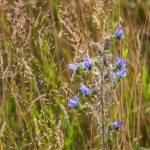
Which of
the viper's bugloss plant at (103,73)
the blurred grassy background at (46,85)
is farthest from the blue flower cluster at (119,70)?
the blurred grassy background at (46,85)

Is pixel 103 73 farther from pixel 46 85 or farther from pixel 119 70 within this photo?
pixel 46 85

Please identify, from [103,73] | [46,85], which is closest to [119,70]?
[103,73]

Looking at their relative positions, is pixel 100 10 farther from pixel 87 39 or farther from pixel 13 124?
pixel 13 124

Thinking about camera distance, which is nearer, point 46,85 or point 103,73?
point 103,73

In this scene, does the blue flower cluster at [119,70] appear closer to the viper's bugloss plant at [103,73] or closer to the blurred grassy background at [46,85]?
the viper's bugloss plant at [103,73]

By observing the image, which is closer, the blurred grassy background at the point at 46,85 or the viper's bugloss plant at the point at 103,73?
the viper's bugloss plant at the point at 103,73

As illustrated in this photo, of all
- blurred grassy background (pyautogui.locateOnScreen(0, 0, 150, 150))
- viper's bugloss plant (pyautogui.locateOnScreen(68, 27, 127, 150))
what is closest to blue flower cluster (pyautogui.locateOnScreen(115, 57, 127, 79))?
viper's bugloss plant (pyautogui.locateOnScreen(68, 27, 127, 150))

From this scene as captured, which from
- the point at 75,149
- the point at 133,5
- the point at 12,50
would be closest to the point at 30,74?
the point at 12,50

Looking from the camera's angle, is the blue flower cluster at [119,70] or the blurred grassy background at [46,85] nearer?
the blue flower cluster at [119,70]

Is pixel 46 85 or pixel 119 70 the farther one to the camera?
pixel 46 85

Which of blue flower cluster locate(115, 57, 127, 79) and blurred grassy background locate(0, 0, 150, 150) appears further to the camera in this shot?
blurred grassy background locate(0, 0, 150, 150)

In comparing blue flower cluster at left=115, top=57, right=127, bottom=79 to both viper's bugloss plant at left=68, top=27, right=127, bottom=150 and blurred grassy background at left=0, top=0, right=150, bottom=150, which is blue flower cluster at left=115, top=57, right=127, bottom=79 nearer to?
viper's bugloss plant at left=68, top=27, right=127, bottom=150
